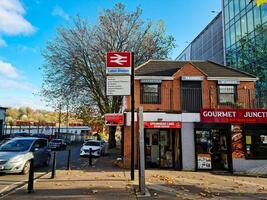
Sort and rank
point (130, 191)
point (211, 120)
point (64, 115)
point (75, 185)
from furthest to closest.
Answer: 1. point (64, 115)
2. point (211, 120)
3. point (75, 185)
4. point (130, 191)

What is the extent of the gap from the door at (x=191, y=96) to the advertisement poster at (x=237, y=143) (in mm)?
2621

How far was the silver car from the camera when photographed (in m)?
13.9

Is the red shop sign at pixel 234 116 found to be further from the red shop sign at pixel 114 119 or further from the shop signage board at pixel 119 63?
A: the shop signage board at pixel 119 63

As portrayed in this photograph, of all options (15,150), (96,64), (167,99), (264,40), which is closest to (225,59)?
(264,40)

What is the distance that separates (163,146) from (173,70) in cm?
501

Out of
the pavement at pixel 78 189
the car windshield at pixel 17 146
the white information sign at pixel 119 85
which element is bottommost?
the pavement at pixel 78 189

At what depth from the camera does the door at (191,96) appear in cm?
1950

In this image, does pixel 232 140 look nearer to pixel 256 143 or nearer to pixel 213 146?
pixel 213 146

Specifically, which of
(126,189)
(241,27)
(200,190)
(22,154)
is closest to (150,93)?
(22,154)

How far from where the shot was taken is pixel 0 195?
32.1 ft

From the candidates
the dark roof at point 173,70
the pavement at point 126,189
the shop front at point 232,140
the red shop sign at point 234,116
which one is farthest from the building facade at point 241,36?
the pavement at point 126,189

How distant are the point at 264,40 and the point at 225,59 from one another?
7.83 metres

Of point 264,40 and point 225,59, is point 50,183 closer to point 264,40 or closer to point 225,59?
point 264,40

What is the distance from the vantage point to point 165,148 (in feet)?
63.0
